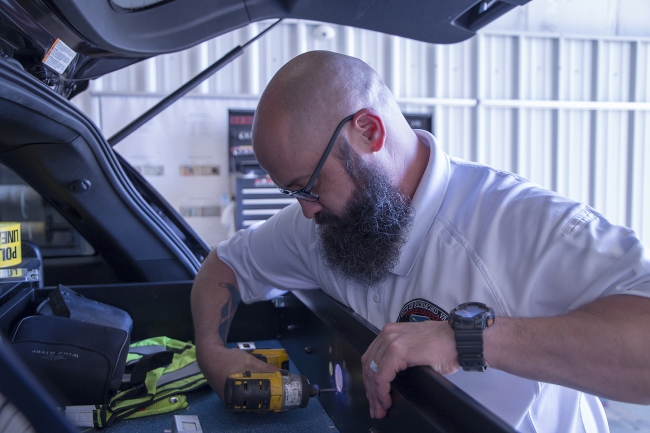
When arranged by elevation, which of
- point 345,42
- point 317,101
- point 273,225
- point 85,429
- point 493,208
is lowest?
point 85,429

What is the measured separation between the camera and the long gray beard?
54.4 inches

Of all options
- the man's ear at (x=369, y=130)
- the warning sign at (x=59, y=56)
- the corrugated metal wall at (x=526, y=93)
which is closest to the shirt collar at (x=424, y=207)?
the man's ear at (x=369, y=130)

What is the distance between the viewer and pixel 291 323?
1.76m

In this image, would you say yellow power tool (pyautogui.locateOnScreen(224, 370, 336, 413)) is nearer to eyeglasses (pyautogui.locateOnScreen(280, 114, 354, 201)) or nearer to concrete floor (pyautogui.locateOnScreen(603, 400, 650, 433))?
eyeglasses (pyautogui.locateOnScreen(280, 114, 354, 201))

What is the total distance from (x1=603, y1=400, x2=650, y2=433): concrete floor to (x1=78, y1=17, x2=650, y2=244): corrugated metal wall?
2728 millimetres

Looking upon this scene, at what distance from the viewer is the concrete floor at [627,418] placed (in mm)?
3514

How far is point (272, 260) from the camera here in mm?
1726

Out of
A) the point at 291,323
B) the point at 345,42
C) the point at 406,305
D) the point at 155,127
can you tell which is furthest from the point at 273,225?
the point at 345,42

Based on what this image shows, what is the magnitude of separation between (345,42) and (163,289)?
4.09 meters

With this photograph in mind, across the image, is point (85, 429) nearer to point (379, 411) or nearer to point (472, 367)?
point (379, 411)

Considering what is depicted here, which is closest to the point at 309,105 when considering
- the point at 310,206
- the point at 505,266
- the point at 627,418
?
the point at 310,206

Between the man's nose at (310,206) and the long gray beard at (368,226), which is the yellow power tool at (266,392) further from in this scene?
the man's nose at (310,206)

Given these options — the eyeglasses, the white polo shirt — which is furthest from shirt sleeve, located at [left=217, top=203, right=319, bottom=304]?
the eyeglasses

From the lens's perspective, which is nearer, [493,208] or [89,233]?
[493,208]
